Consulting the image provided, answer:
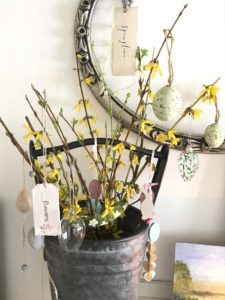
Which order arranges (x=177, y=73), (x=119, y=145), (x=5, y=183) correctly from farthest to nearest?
(x=5, y=183)
(x=177, y=73)
(x=119, y=145)

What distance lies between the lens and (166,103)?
72 cm

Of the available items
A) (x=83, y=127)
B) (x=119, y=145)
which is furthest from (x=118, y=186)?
(x=83, y=127)

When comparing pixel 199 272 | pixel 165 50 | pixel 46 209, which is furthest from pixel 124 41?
pixel 199 272

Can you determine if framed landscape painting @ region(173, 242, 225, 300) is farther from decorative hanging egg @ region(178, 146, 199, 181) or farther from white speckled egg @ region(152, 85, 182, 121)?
white speckled egg @ region(152, 85, 182, 121)

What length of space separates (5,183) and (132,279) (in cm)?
43

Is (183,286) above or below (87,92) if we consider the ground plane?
below

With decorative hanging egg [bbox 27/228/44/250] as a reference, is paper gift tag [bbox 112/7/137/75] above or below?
above

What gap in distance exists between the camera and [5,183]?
0.94 m

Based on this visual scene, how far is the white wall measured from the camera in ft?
2.75

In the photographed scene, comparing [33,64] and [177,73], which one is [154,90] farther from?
[33,64]

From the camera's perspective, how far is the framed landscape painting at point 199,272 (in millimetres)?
813

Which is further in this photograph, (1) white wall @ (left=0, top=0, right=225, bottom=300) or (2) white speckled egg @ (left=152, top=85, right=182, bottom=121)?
(1) white wall @ (left=0, top=0, right=225, bottom=300)

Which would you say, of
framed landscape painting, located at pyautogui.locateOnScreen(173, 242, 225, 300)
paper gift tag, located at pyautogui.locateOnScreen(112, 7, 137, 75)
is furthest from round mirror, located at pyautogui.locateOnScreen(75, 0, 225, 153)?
framed landscape painting, located at pyautogui.locateOnScreen(173, 242, 225, 300)

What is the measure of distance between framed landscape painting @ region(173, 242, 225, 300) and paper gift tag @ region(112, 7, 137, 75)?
42 cm
